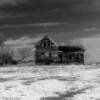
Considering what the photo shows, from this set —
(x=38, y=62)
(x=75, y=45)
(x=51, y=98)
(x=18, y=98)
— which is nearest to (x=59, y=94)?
(x=51, y=98)

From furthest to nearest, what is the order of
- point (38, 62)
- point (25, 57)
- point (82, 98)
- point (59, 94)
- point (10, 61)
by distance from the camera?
point (25, 57) < point (10, 61) < point (38, 62) < point (59, 94) < point (82, 98)

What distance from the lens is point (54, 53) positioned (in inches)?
2372

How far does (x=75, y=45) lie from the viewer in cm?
6369

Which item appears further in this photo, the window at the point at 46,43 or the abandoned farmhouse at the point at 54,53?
the window at the point at 46,43

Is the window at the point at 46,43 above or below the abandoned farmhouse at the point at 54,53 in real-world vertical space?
above

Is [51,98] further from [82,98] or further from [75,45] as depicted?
[75,45]

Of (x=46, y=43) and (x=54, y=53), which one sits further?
(x=54, y=53)

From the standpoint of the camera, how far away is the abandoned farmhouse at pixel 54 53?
195 feet

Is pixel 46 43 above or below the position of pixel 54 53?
above

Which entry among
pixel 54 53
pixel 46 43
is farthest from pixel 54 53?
pixel 46 43

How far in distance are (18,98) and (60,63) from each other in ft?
150

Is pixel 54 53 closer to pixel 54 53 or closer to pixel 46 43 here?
pixel 54 53

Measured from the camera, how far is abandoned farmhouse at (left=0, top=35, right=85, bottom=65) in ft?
195

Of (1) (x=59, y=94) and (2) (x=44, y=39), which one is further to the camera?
(2) (x=44, y=39)
